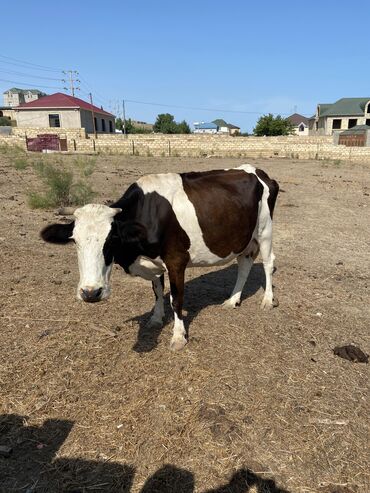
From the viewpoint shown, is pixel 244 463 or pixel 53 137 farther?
pixel 53 137

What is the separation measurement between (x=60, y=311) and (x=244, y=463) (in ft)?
9.47

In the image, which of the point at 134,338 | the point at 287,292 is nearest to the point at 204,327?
the point at 134,338

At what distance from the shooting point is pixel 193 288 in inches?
225

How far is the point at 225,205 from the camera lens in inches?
171

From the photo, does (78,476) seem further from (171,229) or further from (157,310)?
(171,229)

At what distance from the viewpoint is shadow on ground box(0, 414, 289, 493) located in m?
2.54

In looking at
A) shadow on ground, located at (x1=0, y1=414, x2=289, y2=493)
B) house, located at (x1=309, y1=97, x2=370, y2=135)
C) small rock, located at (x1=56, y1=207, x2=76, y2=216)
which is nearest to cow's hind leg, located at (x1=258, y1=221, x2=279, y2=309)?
small rock, located at (x1=56, y1=207, x2=76, y2=216)

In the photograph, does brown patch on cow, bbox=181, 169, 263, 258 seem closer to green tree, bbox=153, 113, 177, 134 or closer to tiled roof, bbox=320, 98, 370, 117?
tiled roof, bbox=320, 98, 370, 117

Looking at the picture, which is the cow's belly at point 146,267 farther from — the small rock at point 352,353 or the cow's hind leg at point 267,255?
the small rock at point 352,353

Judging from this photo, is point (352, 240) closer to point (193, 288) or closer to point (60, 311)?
point (193, 288)

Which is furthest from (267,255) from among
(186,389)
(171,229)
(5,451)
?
(5,451)

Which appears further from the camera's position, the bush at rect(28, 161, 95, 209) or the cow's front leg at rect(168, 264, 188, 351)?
the bush at rect(28, 161, 95, 209)

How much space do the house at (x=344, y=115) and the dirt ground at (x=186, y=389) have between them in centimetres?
6013

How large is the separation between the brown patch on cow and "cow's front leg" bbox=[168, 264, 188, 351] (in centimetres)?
47
